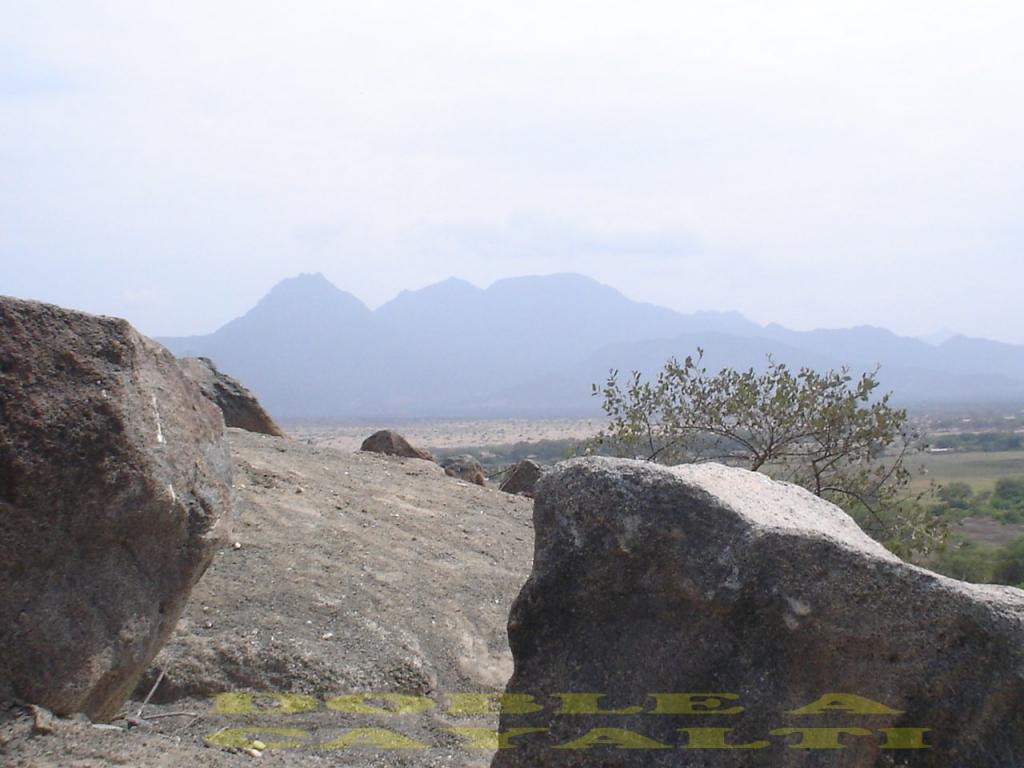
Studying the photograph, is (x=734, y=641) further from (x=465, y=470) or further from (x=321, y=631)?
(x=465, y=470)

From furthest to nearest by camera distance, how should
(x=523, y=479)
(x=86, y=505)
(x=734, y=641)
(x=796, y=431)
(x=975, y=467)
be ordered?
(x=975, y=467) → (x=523, y=479) → (x=796, y=431) → (x=86, y=505) → (x=734, y=641)

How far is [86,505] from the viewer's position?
518 centimetres

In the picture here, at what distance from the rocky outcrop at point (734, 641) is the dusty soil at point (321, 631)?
2235 mm

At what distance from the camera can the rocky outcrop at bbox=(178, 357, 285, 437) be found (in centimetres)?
1734

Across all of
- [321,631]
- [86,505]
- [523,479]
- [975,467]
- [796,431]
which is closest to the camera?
[86,505]

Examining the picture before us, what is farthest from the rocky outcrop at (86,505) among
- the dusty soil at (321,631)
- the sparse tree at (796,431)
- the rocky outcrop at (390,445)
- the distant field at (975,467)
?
the distant field at (975,467)

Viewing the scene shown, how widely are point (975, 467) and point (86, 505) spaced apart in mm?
67985

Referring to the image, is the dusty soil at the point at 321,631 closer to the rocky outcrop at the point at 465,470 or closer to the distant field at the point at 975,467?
the rocky outcrop at the point at 465,470

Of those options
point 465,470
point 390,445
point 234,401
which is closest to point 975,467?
point 465,470

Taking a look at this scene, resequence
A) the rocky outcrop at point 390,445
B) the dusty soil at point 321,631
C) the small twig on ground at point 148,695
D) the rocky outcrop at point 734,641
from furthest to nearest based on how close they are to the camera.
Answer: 1. the rocky outcrop at point 390,445
2. the small twig on ground at point 148,695
3. the dusty soil at point 321,631
4. the rocky outcrop at point 734,641

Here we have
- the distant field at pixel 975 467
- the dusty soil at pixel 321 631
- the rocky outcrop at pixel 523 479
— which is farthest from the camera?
the distant field at pixel 975 467

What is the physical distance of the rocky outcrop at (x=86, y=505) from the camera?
5.00 meters

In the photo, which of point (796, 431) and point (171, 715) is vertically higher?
point (796, 431)

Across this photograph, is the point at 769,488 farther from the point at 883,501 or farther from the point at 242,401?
the point at 242,401
